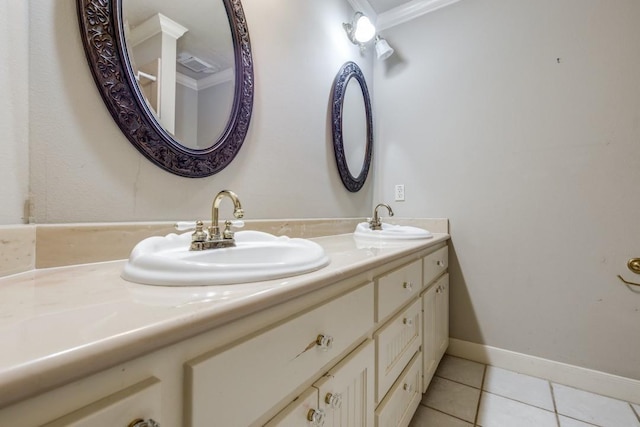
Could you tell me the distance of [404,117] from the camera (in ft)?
6.49

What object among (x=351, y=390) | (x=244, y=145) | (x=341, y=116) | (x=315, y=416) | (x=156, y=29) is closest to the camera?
(x=315, y=416)

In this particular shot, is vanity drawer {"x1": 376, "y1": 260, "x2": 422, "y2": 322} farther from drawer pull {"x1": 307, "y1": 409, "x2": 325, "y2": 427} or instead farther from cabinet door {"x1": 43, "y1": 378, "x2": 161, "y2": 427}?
cabinet door {"x1": 43, "y1": 378, "x2": 161, "y2": 427}

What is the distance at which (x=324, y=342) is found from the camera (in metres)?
0.58

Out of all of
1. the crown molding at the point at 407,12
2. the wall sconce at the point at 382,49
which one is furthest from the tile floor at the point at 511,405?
the crown molding at the point at 407,12

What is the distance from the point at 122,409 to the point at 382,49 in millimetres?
2176

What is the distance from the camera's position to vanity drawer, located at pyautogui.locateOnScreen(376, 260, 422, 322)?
2.74 ft

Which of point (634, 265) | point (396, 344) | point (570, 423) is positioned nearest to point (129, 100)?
point (396, 344)

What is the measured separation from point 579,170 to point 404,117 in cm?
102

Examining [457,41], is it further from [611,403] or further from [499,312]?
[611,403]

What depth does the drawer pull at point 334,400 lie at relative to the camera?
59cm

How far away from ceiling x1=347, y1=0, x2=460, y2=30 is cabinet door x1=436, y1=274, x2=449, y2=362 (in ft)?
5.80

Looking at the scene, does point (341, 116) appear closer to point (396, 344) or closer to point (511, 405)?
point (396, 344)

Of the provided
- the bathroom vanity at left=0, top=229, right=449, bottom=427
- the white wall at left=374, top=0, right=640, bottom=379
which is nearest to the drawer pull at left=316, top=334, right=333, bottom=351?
the bathroom vanity at left=0, top=229, right=449, bottom=427

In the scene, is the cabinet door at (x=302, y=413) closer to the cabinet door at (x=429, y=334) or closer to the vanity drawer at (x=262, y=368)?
the vanity drawer at (x=262, y=368)
